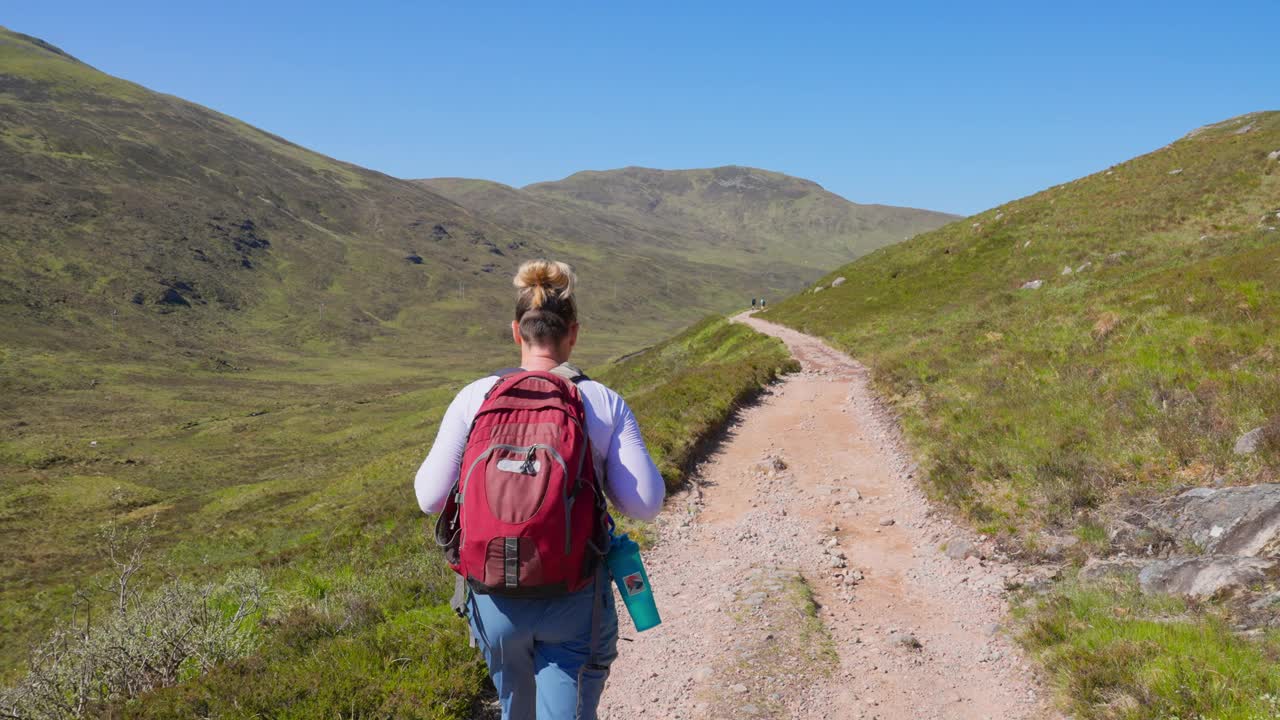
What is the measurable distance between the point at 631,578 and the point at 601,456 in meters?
0.61

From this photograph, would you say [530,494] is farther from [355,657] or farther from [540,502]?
[355,657]

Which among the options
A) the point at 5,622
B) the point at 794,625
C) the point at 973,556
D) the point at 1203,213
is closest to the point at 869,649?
the point at 794,625

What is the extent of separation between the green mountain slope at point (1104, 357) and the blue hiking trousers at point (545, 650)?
7467 mm

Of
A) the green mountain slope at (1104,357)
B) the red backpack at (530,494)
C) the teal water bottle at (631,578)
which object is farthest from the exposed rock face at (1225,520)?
the red backpack at (530,494)

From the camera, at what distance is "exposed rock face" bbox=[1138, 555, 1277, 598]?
A: 240 inches

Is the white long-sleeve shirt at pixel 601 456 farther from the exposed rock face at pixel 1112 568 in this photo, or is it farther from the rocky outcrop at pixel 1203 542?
the exposed rock face at pixel 1112 568

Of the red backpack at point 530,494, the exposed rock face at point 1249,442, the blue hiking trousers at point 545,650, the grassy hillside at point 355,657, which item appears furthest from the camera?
the exposed rock face at point 1249,442

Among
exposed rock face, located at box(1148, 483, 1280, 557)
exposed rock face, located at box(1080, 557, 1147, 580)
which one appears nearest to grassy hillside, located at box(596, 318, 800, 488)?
exposed rock face, located at box(1080, 557, 1147, 580)

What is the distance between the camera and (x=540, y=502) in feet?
8.86

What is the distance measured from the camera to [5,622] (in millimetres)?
24297

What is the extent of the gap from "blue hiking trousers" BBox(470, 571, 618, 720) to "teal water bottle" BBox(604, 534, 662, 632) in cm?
9

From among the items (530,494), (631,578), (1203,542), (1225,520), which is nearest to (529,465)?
(530,494)

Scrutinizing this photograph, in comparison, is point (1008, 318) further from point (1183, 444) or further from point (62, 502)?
point (62, 502)

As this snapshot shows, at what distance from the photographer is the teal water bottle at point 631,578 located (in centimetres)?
317
